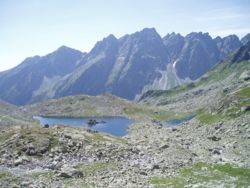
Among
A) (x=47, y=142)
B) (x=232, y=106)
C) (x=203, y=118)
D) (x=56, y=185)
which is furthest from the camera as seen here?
(x=203, y=118)

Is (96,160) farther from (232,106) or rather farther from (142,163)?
(232,106)

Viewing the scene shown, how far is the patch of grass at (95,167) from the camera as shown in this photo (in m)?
53.6

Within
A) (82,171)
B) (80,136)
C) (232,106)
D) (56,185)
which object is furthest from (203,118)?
(56,185)

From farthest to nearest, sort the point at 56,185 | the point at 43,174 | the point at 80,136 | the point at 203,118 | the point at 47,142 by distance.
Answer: the point at 203,118 < the point at 80,136 < the point at 47,142 < the point at 43,174 < the point at 56,185

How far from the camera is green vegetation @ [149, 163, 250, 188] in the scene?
47750 mm

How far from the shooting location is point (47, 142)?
68.7 metres

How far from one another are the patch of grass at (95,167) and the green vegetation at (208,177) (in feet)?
27.8

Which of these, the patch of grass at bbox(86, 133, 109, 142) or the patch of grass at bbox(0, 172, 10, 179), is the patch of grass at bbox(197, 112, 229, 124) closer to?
the patch of grass at bbox(86, 133, 109, 142)

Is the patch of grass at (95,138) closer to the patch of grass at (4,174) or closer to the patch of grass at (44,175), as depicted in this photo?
the patch of grass at (44,175)

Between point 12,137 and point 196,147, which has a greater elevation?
point 12,137

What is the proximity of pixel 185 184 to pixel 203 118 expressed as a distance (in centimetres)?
7937

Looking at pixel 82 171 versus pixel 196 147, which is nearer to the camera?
pixel 82 171

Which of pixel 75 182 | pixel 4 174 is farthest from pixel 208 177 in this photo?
→ pixel 4 174

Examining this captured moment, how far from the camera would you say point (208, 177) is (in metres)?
51.2
